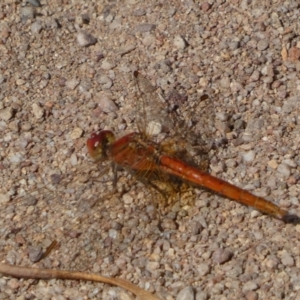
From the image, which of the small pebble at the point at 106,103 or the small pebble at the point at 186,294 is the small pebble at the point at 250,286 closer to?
the small pebble at the point at 186,294

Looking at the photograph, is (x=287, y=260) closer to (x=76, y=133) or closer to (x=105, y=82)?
(x=76, y=133)

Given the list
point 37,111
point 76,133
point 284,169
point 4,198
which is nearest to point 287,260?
point 284,169

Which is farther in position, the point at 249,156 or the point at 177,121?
the point at 177,121

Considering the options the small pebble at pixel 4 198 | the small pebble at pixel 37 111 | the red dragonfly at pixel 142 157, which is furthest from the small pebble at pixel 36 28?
the small pebble at pixel 4 198

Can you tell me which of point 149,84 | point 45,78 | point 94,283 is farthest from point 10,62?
point 94,283

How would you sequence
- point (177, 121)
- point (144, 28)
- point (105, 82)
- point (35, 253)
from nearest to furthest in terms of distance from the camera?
point (35, 253), point (177, 121), point (105, 82), point (144, 28)

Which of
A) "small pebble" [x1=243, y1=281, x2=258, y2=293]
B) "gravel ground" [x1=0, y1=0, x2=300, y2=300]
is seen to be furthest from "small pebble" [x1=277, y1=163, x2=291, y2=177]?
"small pebble" [x1=243, y1=281, x2=258, y2=293]

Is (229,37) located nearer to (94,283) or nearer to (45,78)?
(45,78)
